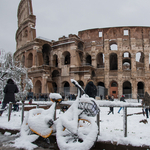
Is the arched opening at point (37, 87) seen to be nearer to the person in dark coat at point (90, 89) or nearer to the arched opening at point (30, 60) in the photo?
the arched opening at point (30, 60)

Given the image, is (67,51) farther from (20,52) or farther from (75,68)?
(20,52)

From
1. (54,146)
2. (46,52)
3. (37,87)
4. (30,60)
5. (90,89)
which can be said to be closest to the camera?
(54,146)

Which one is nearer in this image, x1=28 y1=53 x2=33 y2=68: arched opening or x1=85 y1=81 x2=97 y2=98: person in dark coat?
x1=85 y1=81 x2=97 y2=98: person in dark coat

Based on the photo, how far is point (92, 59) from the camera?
2989 cm

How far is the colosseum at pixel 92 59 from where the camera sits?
27.4 meters

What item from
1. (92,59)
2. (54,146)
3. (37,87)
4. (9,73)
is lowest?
(54,146)

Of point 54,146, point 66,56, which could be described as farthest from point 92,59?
point 54,146

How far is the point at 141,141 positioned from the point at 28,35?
3143 centimetres

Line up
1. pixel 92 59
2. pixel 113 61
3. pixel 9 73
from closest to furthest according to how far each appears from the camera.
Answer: pixel 9 73, pixel 92 59, pixel 113 61

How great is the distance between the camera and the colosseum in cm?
2744

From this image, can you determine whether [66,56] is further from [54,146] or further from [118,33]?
[54,146]

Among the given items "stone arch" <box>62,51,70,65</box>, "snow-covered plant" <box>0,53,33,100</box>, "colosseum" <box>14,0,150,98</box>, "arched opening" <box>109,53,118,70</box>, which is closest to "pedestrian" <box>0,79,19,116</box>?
"snow-covered plant" <box>0,53,33,100</box>

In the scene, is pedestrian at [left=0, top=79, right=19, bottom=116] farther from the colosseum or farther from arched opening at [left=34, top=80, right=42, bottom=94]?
arched opening at [left=34, top=80, right=42, bottom=94]

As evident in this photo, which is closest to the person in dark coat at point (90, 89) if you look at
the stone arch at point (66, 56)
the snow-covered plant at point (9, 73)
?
the snow-covered plant at point (9, 73)
